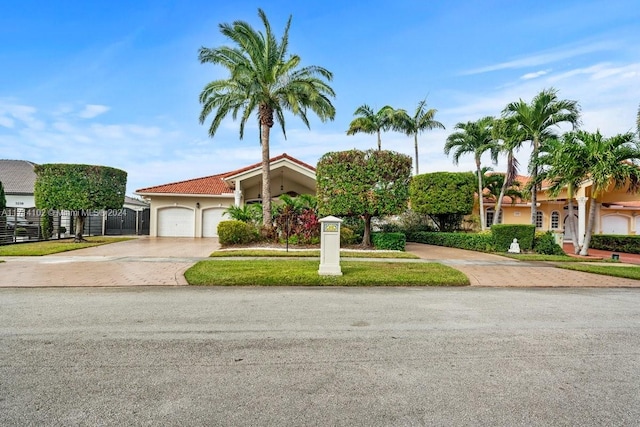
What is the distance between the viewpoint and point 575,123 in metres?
18.0

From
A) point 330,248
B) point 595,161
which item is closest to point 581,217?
point 595,161

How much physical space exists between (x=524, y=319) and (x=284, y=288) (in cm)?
471

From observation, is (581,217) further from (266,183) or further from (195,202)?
(195,202)

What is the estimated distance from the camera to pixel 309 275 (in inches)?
349

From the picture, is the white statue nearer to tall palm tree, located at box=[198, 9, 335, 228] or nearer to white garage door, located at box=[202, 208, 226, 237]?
tall palm tree, located at box=[198, 9, 335, 228]

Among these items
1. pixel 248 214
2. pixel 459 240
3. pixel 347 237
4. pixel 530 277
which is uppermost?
pixel 248 214

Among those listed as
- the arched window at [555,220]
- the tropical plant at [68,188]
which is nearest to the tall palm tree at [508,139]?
the arched window at [555,220]

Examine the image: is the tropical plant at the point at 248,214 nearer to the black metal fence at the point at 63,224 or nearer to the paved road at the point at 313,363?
the black metal fence at the point at 63,224

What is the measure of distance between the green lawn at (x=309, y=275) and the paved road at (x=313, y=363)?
1.73 m

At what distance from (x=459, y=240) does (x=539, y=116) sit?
297 inches

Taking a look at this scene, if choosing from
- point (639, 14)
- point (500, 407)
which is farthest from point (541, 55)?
point (500, 407)

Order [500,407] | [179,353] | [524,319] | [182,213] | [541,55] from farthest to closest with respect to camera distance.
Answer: [182,213]
[541,55]
[524,319]
[179,353]
[500,407]

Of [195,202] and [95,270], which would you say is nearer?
[95,270]

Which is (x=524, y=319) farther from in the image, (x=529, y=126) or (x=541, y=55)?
(x=529, y=126)
